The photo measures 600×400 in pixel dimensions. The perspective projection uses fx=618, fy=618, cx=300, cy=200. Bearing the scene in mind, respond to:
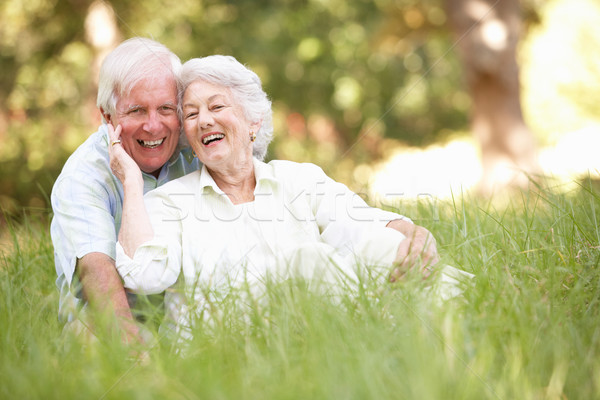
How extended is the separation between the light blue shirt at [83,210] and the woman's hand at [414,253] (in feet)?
4.21

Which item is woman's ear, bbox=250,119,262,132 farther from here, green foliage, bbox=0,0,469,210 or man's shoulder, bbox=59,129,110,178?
green foliage, bbox=0,0,469,210

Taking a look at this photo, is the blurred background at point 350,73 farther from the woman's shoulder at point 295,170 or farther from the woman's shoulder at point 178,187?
the woman's shoulder at point 178,187

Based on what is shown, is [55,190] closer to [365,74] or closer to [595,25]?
[595,25]

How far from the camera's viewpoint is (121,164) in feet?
9.45

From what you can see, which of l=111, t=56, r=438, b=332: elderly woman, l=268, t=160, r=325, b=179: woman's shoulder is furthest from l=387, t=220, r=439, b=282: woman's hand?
l=268, t=160, r=325, b=179: woman's shoulder

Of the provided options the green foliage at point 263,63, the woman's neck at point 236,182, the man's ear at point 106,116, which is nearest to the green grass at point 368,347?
the woman's neck at point 236,182

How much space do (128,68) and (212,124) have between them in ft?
1.63

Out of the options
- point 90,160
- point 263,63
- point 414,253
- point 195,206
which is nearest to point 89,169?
point 90,160

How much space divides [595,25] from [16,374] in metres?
13.3

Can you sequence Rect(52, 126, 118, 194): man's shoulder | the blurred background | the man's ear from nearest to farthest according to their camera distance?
Rect(52, 126, 118, 194): man's shoulder → the man's ear → the blurred background

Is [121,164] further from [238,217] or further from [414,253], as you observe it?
[414,253]

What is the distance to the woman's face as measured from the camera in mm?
3010

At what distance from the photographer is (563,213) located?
3092 millimetres

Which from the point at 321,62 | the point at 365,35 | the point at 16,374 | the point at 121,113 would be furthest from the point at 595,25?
the point at 16,374
